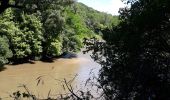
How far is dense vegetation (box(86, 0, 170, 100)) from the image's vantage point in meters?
5.56

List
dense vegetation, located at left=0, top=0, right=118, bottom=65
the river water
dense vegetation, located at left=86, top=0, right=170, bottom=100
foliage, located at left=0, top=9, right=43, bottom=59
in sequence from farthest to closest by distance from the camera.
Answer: foliage, located at left=0, top=9, right=43, bottom=59 < dense vegetation, located at left=0, top=0, right=118, bottom=65 < the river water < dense vegetation, located at left=86, top=0, right=170, bottom=100

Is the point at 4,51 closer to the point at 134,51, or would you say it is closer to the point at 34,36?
the point at 34,36

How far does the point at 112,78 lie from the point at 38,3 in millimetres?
3316

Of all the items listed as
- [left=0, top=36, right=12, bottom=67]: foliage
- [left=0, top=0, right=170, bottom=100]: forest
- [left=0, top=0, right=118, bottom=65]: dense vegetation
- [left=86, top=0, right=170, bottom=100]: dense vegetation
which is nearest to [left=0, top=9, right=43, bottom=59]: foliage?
[left=0, top=0, right=118, bottom=65]: dense vegetation

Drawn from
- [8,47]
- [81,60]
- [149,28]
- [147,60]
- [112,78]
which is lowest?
[81,60]

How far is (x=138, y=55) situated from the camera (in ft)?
20.3

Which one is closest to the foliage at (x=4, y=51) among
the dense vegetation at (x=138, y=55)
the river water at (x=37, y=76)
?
the river water at (x=37, y=76)

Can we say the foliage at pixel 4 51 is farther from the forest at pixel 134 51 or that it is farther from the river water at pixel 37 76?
the forest at pixel 134 51

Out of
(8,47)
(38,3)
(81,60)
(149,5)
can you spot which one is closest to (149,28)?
(149,5)

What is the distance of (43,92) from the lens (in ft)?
92.9

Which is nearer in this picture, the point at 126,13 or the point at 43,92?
the point at 126,13

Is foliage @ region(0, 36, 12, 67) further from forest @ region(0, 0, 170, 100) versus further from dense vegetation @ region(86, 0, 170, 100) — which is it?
dense vegetation @ region(86, 0, 170, 100)

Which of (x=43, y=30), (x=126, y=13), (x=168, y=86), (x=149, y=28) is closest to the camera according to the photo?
(x=168, y=86)

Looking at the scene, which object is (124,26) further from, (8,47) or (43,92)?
(8,47)
